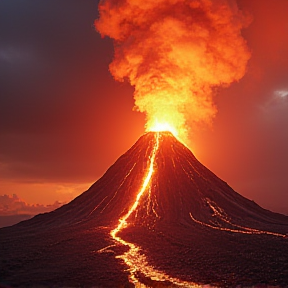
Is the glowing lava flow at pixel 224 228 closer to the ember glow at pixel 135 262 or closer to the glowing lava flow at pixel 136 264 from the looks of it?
the ember glow at pixel 135 262

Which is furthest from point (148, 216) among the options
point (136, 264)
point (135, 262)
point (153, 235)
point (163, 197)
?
point (136, 264)

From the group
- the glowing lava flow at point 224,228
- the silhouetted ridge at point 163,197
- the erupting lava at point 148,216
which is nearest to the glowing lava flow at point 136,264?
the erupting lava at point 148,216

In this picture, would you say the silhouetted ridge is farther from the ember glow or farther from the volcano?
the ember glow

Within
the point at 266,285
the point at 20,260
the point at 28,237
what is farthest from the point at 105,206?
the point at 266,285

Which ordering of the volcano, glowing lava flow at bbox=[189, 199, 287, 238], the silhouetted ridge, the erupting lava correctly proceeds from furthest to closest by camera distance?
the silhouetted ridge < glowing lava flow at bbox=[189, 199, 287, 238] < the volcano < the erupting lava

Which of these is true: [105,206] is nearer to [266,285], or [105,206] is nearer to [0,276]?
[0,276]

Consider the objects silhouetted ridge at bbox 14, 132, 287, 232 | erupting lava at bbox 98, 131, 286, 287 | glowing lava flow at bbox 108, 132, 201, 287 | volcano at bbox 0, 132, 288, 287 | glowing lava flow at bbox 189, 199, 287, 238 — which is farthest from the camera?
silhouetted ridge at bbox 14, 132, 287, 232

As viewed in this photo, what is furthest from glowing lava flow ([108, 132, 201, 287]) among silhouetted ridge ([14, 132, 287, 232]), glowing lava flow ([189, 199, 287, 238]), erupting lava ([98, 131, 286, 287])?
glowing lava flow ([189, 199, 287, 238])

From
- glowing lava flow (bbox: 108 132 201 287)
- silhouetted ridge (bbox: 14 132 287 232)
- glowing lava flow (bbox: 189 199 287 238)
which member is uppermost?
silhouetted ridge (bbox: 14 132 287 232)

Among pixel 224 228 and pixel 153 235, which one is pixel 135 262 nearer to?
pixel 153 235

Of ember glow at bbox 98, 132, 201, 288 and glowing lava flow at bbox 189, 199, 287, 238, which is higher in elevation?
glowing lava flow at bbox 189, 199, 287, 238
